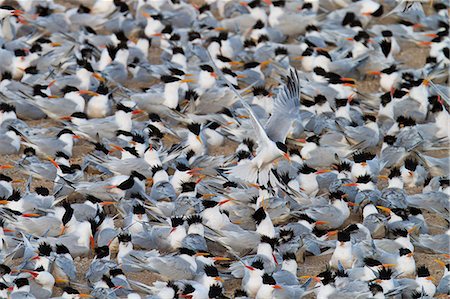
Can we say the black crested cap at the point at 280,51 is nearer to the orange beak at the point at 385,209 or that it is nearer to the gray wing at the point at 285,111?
the gray wing at the point at 285,111

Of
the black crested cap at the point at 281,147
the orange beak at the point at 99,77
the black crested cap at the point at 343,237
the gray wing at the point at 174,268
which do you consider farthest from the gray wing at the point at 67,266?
the orange beak at the point at 99,77

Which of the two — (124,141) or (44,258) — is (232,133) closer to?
(124,141)

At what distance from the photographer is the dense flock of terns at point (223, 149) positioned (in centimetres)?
706

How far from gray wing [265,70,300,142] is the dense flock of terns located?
0.04ft

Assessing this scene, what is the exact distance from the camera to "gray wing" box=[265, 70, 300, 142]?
751 cm

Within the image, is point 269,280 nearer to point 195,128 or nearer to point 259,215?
point 259,215

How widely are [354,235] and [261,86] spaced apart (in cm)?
219

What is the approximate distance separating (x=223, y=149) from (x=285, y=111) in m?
1.17

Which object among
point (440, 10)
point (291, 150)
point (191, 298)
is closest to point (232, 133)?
point (291, 150)

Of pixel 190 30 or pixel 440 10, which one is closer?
pixel 190 30

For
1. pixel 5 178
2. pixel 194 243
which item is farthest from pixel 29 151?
pixel 194 243

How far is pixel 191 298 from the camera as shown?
6758 mm

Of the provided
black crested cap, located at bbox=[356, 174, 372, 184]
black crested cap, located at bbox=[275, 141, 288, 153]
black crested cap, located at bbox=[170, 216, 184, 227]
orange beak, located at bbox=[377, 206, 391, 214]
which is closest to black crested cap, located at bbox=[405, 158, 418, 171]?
black crested cap, located at bbox=[356, 174, 372, 184]

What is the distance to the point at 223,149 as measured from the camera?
8609mm
